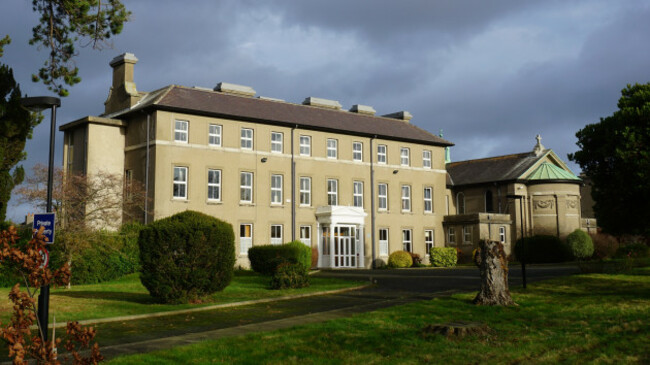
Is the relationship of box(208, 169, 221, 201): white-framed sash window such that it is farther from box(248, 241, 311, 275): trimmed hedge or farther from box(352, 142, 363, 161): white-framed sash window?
box(352, 142, 363, 161): white-framed sash window

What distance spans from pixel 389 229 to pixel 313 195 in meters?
7.25

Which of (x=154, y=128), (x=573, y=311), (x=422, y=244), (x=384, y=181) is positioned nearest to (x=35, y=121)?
(x=154, y=128)

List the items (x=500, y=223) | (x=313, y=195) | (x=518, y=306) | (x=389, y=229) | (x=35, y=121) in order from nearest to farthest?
(x=518, y=306), (x=35, y=121), (x=313, y=195), (x=389, y=229), (x=500, y=223)

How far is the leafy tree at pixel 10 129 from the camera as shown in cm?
2148

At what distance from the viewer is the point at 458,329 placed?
1150 centimetres

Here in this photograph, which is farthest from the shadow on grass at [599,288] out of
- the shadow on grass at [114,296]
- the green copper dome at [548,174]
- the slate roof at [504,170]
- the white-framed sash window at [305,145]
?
the slate roof at [504,170]

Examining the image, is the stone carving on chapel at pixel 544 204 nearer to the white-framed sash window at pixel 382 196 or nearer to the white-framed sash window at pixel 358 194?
the white-framed sash window at pixel 382 196

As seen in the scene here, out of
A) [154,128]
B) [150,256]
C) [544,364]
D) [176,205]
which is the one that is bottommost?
[544,364]

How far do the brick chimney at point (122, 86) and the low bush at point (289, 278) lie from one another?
21915 millimetres

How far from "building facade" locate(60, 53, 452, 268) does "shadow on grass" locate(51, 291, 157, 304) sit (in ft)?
47.1

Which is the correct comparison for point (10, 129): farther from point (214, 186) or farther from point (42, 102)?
point (214, 186)

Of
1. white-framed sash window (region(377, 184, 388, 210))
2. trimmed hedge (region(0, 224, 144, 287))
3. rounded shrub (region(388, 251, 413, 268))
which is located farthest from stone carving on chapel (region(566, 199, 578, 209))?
trimmed hedge (region(0, 224, 144, 287))

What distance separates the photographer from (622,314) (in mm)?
14055

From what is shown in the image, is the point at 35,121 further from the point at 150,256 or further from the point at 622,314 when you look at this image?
the point at 622,314
